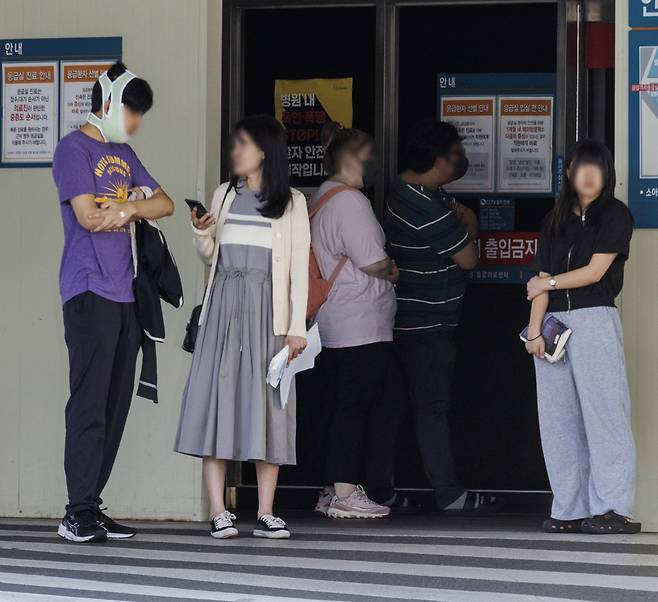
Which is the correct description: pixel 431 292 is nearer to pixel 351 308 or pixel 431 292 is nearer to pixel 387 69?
pixel 351 308

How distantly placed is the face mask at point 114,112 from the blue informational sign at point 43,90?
0.95m

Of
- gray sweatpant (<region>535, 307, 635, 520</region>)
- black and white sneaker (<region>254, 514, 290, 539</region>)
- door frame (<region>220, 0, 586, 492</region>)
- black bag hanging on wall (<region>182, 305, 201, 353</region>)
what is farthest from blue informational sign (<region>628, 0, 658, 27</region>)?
black and white sneaker (<region>254, 514, 290, 539</region>)

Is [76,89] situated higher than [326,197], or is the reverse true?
[76,89]

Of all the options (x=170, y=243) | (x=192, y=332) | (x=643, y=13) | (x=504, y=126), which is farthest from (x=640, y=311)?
(x=170, y=243)

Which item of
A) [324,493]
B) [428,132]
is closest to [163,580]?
[324,493]

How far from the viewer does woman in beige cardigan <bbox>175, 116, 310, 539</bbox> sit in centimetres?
690

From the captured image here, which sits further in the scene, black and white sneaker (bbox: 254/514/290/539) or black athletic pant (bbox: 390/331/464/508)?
black athletic pant (bbox: 390/331/464/508)

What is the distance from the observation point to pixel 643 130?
7227 millimetres

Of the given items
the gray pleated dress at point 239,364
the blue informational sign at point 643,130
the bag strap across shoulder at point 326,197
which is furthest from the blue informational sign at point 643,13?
the gray pleated dress at point 239,364

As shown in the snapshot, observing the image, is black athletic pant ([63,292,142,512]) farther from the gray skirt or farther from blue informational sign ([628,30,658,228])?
blue informational sign ([628,30,658,228])

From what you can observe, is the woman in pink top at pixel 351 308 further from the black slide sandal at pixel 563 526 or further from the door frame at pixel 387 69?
the black slide sandal at pixel 563 526

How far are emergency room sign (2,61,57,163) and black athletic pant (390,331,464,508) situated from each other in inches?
84.2

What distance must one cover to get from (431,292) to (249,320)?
1404 mm

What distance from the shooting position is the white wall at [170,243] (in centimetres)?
768
